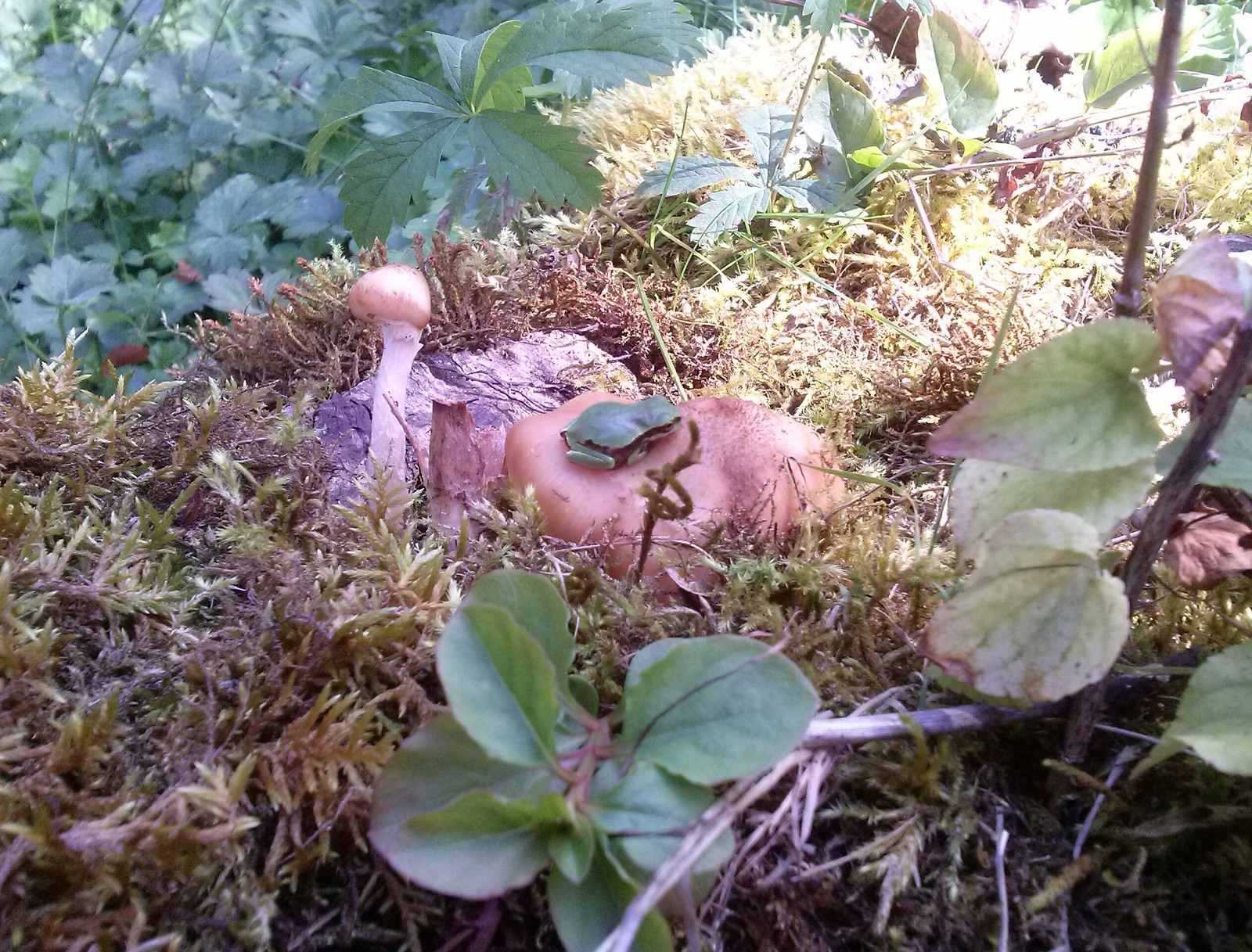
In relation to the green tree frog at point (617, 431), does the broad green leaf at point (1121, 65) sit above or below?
above

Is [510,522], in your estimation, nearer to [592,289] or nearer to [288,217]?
[592,289]

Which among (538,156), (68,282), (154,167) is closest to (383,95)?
(538,156)

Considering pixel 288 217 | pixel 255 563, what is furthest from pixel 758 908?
pixel 288 217

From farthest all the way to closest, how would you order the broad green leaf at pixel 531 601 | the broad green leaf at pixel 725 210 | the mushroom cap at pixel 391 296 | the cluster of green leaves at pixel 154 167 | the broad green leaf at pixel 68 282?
1. the cluster of green leaves at pixel 154 167
2. the broad green leaf at pixel 68 282
3. the broad green leaf at pixel 725 210
4. the mushroom cap at pixel 391 296
5. the broad green leaf at pixel 531 601

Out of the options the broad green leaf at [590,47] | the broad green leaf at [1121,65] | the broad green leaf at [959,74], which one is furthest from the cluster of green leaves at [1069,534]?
the broad green leaf at [1121,65]

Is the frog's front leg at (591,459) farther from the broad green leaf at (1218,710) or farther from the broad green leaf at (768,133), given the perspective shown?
the broad green leaf at (768,133)

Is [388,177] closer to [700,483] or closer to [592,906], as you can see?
[700,483]

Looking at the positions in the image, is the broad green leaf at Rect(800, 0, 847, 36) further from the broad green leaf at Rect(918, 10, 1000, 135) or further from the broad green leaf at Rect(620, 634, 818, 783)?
the broad green leaf at Rect(620, 634, 818, 783)
